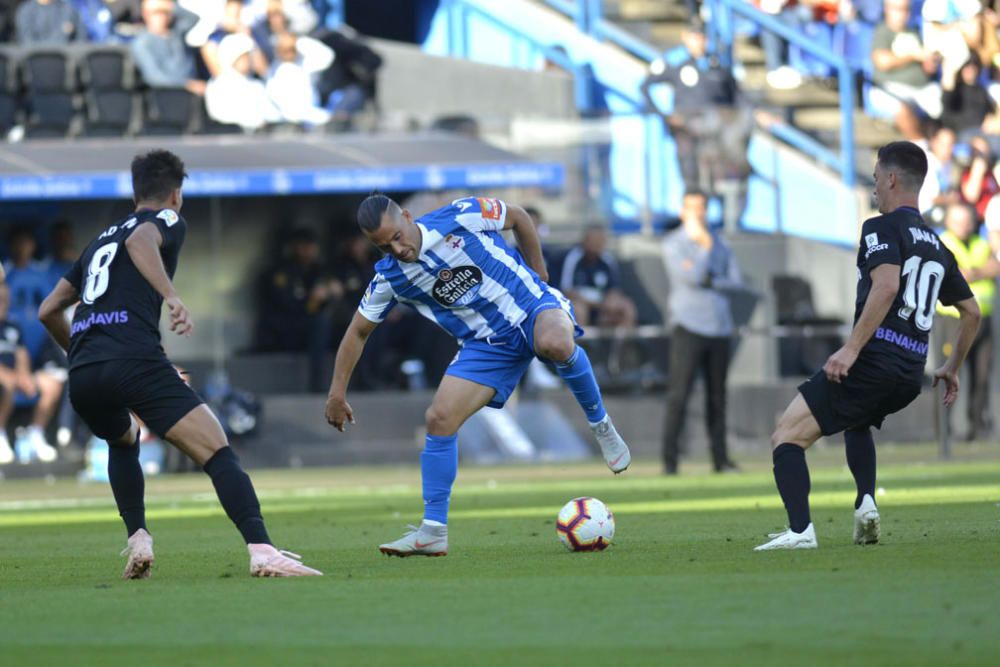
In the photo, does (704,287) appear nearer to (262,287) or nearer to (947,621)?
(262,287)

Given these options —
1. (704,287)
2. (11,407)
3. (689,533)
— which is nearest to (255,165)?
(11,407)

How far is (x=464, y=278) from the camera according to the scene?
10.1 meters

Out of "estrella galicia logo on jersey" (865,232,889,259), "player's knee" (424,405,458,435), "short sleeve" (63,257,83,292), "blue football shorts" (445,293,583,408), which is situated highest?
"estrella galicia logo on jersey" (865,232,889,259)

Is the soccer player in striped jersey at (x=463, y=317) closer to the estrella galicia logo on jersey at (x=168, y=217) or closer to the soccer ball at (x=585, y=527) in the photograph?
the soccer ball at (x=585, y=527)

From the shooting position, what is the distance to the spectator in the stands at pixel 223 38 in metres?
25.2

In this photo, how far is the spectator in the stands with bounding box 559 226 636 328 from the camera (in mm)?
23953

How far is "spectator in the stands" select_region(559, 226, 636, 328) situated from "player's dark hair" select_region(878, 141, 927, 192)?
47.4ft

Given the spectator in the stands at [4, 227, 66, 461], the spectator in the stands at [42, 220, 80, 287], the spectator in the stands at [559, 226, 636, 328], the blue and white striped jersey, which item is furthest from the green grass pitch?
the spectator in the stands at [42, 220, 80, 287]

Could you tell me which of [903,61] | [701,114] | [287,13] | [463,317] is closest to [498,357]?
[463,317]

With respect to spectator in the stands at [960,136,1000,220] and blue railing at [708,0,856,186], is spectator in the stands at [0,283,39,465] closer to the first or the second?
blue railing at [708,0,856,186]

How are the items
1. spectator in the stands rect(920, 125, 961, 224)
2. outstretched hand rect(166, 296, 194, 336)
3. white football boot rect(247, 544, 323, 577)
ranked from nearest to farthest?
outstretched hand rect(166, 296, 194, 336), white football boot rect(247, 544, 323, 577), spectator in the stands rect(920, 125, 961, 224)

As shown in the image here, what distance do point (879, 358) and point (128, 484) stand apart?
365cm

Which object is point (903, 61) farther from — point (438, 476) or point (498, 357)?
point (438, 476)

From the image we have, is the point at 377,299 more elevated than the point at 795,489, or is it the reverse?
the point at 377,299
